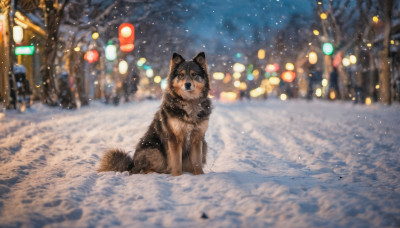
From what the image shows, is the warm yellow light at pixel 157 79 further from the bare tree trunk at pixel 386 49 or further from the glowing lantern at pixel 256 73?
the bare tree trunk at pixel 386 49

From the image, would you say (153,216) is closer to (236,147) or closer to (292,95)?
(236,147)

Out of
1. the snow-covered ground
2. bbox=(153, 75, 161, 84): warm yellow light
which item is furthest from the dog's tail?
bbox=(153, 75, 161, 84): warm yellow light

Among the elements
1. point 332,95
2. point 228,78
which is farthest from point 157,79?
point 332,95

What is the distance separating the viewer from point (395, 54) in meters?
21.1

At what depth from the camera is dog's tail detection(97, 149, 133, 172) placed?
15.2ft

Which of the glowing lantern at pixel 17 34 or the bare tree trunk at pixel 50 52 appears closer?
the glowing lantern at pixel 17 34

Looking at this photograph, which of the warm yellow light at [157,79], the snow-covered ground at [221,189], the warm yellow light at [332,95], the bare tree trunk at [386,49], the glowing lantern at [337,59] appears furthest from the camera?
the warm yellow light at [157,79]

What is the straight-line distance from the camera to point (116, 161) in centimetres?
465

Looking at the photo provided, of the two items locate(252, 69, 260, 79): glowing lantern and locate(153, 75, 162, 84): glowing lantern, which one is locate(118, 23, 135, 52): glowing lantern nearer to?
locate(153, 75, 162, 84): glowing lantern

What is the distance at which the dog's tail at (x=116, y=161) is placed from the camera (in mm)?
4633

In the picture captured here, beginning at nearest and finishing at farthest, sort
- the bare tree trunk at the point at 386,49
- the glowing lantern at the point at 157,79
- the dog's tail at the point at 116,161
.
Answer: the dog's tail at the point at 116,161, the bare tree trunk at the point at 386,49, the glowing lantern at the point at 157,79

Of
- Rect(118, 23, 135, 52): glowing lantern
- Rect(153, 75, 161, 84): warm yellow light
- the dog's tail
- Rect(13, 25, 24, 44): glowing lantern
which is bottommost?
the dog's tail

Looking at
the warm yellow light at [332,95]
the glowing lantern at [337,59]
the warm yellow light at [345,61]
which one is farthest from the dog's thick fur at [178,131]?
the warm yellow light at [332,95]

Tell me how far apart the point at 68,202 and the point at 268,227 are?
2270 mm
